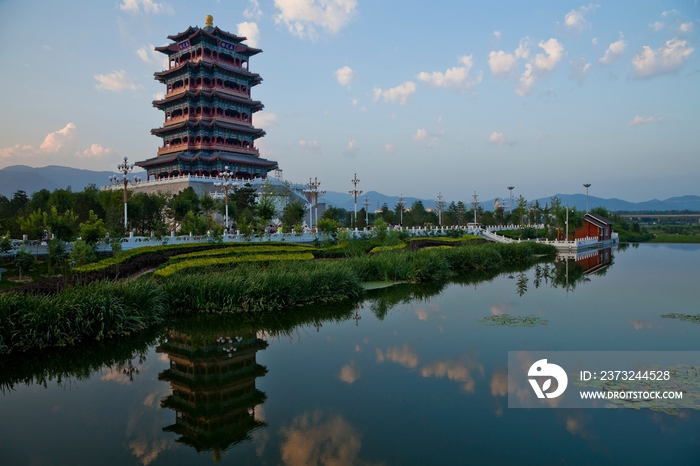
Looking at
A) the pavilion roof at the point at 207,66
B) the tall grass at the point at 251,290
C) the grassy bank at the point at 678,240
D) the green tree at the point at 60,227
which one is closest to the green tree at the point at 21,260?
the green tree at the point at 60,227

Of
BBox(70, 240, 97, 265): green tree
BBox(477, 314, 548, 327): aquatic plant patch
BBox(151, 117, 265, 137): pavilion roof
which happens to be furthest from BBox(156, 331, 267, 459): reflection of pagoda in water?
BBox(151, 117, 265, 137): pavilion roof

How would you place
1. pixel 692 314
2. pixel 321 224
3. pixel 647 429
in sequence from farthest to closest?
pixel 321 224 < pixel 692 314 < pixel 647 429

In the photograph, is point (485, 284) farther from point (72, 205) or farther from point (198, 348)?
point (72, 205)

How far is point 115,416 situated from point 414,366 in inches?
210

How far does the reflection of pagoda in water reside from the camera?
6770 mm

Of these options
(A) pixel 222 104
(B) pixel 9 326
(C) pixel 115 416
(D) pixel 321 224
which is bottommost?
(C) pixel 115 416

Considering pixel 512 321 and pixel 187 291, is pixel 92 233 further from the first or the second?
pixel 512 321

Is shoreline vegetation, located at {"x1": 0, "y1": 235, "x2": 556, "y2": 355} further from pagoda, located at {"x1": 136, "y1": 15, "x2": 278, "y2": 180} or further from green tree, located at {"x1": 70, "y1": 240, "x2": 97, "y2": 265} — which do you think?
pagoda, located at {"x1": 136, "y1": 15, "x2": 278, "y2": 180}

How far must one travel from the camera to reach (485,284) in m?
20.0

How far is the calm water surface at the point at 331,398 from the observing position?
6168mm

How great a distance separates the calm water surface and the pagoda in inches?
1505

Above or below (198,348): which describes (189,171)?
A: above

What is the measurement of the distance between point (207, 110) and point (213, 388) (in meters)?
46.7

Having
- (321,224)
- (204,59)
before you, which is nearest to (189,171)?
(204,59)
